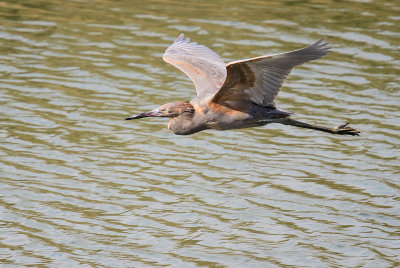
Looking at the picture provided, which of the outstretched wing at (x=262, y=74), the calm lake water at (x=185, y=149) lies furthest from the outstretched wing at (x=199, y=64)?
the calm lake water at (x=185, y=149)

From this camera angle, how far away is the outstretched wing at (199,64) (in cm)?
854

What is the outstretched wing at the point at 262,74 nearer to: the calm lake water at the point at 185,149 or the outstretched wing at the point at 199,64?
the outstretched wing at the point at 199,64

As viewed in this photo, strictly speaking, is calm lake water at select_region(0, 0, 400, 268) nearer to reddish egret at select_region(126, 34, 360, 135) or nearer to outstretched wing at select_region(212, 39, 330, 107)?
reddish egret at select_region(126, 34, 360, 135)

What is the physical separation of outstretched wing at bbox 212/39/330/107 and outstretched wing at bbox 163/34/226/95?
59cm

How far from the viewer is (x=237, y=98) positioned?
25.9 ft

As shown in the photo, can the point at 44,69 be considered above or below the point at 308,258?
above

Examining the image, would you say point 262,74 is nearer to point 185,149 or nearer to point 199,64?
point 199,64

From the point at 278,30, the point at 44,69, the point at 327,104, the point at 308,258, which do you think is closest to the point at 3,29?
the point at 44,69

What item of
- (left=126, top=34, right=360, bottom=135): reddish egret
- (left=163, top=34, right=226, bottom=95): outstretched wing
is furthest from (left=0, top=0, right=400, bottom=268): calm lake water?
(left=163, top=34, right=226, bottom=95): outstretched wing

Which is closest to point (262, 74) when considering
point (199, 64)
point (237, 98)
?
point (237, 98)

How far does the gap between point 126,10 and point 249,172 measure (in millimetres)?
6606

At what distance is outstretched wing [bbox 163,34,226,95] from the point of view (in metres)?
8.54

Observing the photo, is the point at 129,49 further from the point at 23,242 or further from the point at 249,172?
the point at 23,242

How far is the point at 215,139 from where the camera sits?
10742 millimetres
